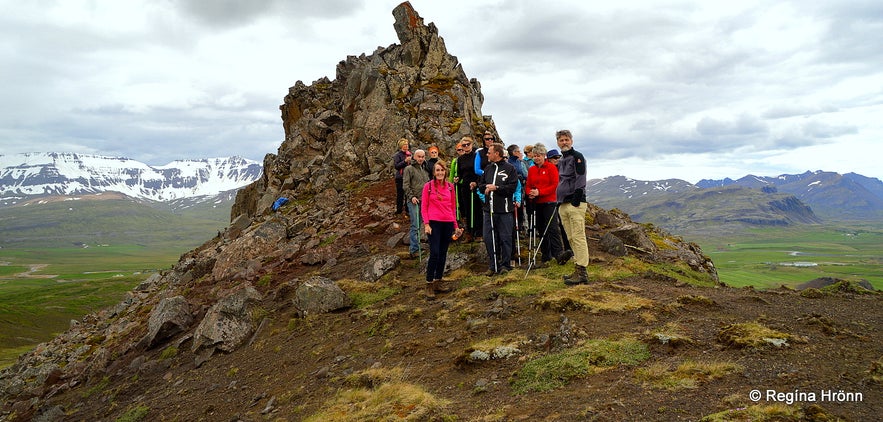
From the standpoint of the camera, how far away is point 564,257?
14867 millimetres

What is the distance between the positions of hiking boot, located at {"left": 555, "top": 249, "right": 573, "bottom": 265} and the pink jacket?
408 centimetres

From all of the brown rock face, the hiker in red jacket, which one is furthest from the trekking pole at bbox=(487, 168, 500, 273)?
the brown rock face

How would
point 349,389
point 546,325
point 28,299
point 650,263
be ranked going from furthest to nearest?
point 28,299
point 650,263
point 546,325
point 349,389

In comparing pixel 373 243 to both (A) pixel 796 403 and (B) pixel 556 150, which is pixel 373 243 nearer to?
(B) pixel 556 150

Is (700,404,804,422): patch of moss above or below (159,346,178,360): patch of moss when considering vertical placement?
above

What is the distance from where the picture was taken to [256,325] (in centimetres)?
1434

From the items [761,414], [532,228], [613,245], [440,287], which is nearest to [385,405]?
[761,414]

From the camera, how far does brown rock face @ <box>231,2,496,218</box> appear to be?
1199 inches

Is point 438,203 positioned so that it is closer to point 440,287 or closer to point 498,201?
point 498,201

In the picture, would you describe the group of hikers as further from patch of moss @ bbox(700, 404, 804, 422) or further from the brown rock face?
the brown rock face

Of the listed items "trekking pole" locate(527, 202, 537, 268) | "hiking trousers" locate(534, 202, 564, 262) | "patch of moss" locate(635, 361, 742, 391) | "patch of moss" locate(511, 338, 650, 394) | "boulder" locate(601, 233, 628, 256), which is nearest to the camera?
"patch of moss" locate(635, 361, 742, 391)

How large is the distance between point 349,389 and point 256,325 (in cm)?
669

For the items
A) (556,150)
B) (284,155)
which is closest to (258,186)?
(284,155)

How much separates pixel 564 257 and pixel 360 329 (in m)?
6.82
